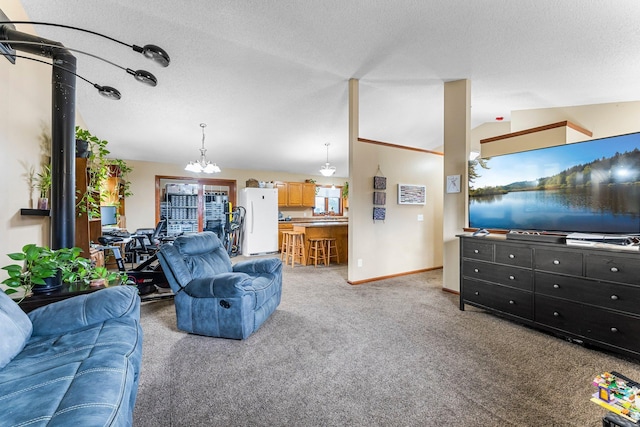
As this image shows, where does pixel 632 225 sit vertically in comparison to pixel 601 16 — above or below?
below

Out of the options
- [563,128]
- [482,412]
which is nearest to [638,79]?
[563,128]

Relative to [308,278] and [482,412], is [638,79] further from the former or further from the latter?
[308,278]

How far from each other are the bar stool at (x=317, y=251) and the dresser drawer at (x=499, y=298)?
2979 mm

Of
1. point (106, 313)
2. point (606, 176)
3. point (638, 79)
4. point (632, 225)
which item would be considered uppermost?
point (638, 79)

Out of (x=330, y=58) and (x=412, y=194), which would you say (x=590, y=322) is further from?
(x=330, y=58)

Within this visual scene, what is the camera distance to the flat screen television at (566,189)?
2115mm

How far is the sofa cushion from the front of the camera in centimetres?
117

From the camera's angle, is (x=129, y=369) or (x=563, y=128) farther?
(x=563, y=128)

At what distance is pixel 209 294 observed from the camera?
2371 millimetres

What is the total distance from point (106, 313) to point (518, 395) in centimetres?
250

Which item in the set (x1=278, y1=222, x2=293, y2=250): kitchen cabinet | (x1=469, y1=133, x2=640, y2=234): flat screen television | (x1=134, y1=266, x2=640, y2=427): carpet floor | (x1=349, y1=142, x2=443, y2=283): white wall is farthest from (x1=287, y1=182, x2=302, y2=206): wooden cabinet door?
(x1=469, y1=133, x2=640, y2=234): flat screen television

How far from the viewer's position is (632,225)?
2096 millimetres

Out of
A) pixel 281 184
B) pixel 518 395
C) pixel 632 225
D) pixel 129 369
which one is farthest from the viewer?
pixel 281 184

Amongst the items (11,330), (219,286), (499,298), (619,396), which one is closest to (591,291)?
(499,298)
